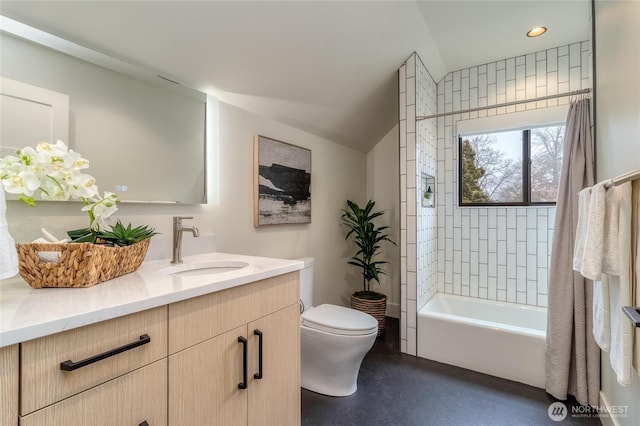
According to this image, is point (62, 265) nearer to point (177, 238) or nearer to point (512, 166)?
point (177, 238)

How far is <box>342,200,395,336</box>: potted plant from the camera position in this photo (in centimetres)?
270

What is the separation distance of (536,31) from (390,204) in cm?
188

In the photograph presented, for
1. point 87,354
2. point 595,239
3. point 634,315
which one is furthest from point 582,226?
point 87,354

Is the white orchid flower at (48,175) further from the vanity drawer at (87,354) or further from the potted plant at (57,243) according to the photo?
the vanity drawer at (87,354)

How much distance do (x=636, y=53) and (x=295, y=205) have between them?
79.3 inches

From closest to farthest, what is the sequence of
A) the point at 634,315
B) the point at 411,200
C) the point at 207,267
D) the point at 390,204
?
the point at 634,315
the point at 207,267
the point at 411,200
the point at 390,204

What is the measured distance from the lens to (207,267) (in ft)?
4.82

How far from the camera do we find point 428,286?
266cm

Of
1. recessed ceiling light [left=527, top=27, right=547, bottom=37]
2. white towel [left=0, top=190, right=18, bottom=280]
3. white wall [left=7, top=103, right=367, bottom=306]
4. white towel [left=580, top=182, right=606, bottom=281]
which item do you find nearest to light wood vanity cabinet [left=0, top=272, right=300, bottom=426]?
white towel [left=0, top=190, right=18, bottom=280]

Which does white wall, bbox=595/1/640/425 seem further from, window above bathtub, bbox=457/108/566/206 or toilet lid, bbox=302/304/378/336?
toilet lid, bbox=302/304/378/336

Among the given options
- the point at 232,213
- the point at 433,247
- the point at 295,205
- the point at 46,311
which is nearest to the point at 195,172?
the point at 232,213

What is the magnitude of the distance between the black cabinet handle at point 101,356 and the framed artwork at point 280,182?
4.35 feet

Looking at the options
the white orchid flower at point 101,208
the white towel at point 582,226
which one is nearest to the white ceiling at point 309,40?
the white orchid flower at point 101,208

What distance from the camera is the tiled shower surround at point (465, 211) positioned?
2369mm
